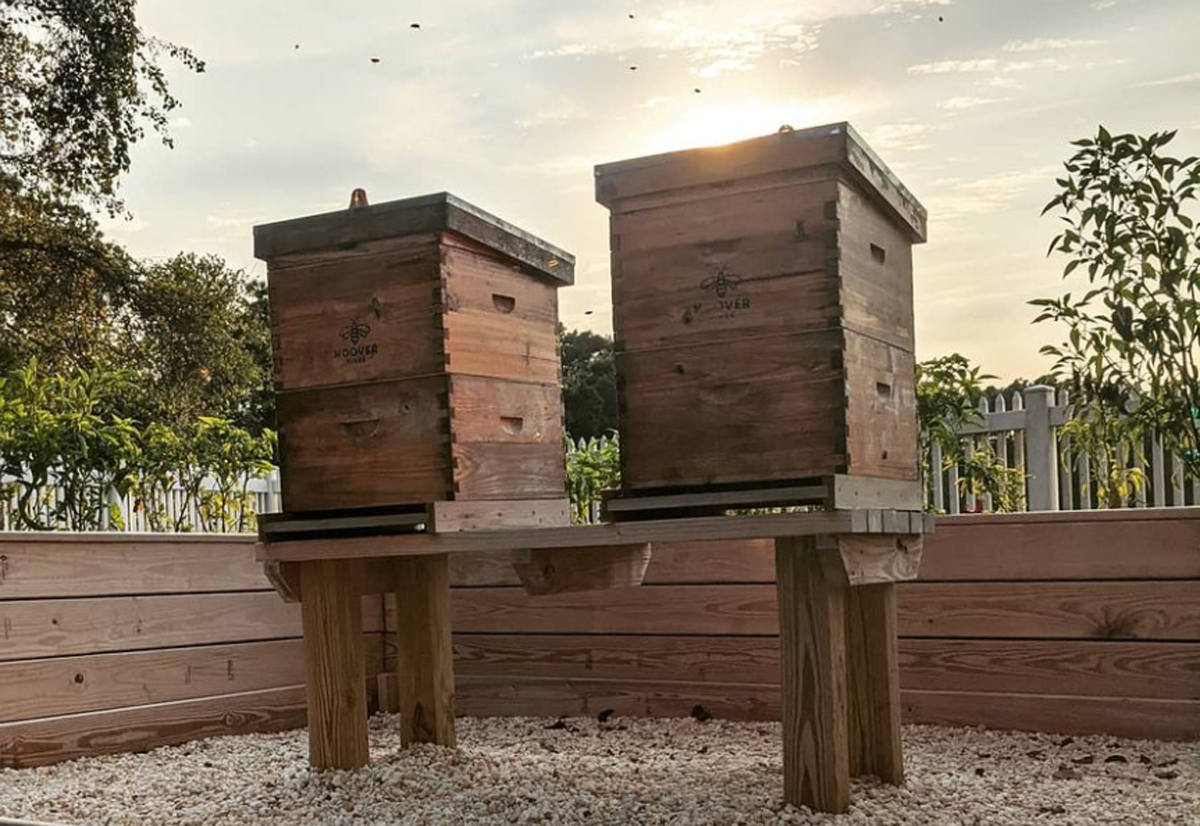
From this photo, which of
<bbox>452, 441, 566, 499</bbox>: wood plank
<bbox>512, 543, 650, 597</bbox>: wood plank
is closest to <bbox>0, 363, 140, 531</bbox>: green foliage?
<bbox>452, 441, 566, 499</bbox>: wood plank

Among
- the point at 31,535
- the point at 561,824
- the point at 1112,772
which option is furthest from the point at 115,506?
the point at 1112,772

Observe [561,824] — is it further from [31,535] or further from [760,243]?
[31,535]

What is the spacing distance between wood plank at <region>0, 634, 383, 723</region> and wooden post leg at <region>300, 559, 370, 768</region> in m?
1.23

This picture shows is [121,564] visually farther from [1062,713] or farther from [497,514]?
[1062,713]

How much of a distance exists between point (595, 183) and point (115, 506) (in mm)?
3836

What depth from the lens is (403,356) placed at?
3883mm

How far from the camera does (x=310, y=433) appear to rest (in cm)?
405

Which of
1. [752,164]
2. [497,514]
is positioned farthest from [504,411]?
[752,164]

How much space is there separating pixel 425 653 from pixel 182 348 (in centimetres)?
1220

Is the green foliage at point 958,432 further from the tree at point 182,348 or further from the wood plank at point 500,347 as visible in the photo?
the tree at point 182,348

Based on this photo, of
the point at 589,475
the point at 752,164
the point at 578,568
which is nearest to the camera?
the point at 752,164

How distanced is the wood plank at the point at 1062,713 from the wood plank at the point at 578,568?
1439 mm

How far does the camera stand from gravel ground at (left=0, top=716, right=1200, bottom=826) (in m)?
3.63

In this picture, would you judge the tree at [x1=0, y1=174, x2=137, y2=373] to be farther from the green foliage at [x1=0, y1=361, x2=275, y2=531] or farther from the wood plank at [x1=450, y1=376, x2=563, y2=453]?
the wood plank at [x1=450, y1=376, x2=563, y2=453]
